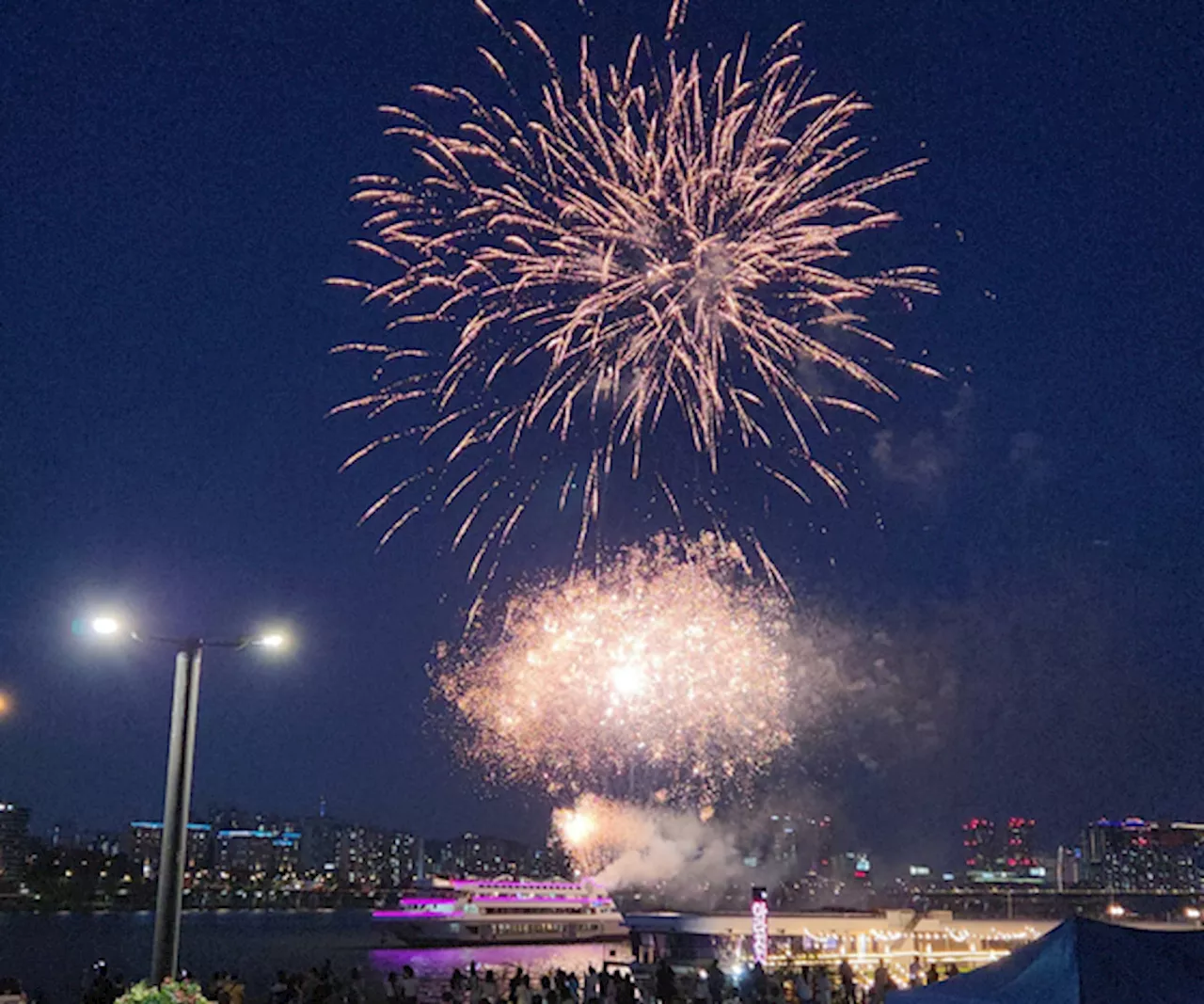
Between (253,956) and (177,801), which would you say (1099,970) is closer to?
(177,801)

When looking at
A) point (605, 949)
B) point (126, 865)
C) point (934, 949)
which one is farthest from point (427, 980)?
point (126, 865)

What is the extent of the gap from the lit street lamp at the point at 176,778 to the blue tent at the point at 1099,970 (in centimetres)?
732

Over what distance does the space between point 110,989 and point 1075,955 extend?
1751 centimetres

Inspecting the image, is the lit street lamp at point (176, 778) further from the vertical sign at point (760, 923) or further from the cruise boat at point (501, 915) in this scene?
the cruise boat at point (501, 915)

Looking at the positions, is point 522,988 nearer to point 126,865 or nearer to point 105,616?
point 105,616

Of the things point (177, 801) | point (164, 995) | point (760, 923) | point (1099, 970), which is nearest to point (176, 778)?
point (177, 801)

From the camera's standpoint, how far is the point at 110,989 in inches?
836

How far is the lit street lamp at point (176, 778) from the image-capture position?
11.3m

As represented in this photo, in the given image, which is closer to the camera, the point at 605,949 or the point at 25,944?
the point at 605,949

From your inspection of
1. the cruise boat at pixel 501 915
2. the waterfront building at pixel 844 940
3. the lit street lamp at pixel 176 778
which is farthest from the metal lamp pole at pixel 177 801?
the cruise boat at pixel 501 915

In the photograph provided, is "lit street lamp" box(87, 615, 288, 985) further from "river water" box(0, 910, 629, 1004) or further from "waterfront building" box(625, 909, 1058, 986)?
"river water" box(0, 910, 629, 1004)

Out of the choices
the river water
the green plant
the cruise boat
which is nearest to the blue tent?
the green plant

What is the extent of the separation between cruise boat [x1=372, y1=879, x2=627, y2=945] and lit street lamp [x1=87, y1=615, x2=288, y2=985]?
2894 inches

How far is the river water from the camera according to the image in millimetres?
59281
